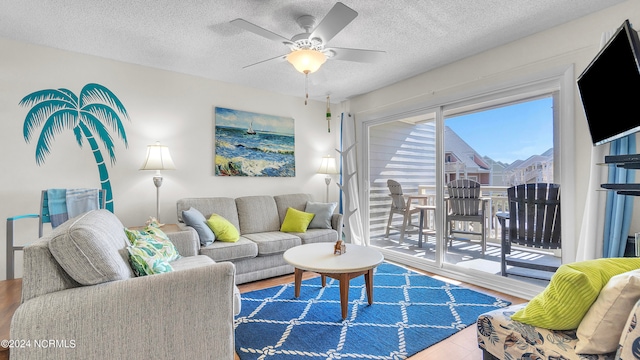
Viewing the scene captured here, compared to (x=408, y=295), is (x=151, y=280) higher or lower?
higher

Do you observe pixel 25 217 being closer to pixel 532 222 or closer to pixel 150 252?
pixel 150 252

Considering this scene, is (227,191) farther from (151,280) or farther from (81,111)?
(151,280)

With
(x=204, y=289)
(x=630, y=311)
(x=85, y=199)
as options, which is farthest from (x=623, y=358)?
(x=85, y=199)

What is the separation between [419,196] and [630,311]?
9.38ft

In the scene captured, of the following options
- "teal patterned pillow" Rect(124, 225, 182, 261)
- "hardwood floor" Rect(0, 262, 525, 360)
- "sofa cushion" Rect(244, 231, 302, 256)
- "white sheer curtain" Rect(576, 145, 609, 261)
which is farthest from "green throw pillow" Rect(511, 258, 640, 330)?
"sofa cushion" Rect(244, 231, 302, 256)

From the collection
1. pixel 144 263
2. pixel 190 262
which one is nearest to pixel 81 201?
pixel 190 262

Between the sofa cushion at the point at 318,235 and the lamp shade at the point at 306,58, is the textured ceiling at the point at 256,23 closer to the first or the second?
the lamp shade at the point at 306,58

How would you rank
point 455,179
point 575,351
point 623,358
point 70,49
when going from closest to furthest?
point 623,358, point 575,351, point 70,49, point 455,179

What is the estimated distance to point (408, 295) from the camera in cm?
274

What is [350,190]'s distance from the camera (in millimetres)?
4527

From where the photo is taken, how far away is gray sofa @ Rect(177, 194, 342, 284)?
2.99 metres

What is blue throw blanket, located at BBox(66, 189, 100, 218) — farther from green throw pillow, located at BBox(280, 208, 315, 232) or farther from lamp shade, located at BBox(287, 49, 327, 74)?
lamp shade, located at BBox(287, 49, 327, 74)

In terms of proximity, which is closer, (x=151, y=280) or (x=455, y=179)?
(x=151, y=280)

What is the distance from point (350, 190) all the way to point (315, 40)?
2558 millimetres
